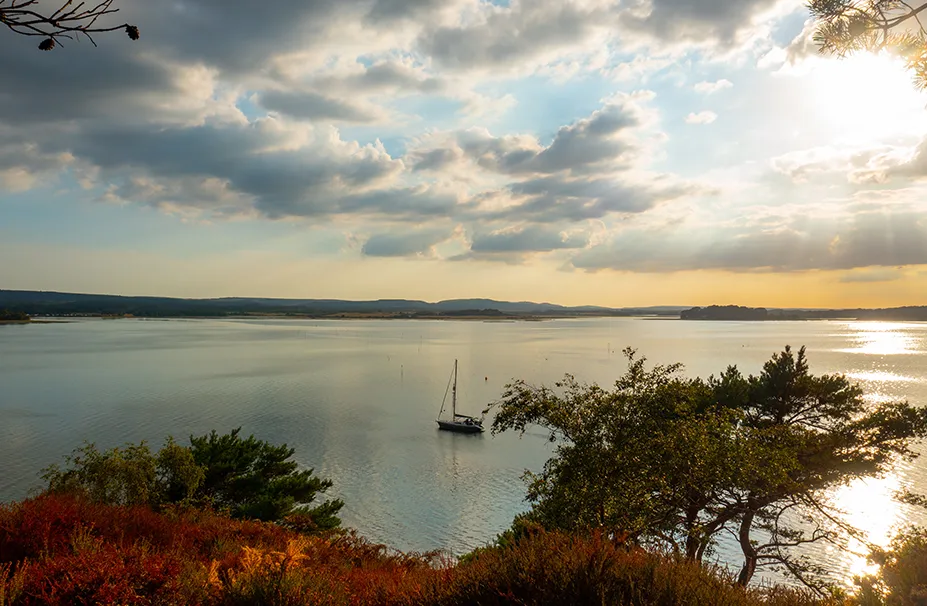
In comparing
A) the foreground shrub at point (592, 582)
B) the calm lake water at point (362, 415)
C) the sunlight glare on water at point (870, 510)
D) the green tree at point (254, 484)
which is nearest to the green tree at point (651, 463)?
the foreground shrub at point (592, 582)

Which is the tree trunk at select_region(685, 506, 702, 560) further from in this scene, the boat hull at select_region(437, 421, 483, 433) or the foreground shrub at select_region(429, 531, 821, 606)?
the boat hull at select_region(437, 421, 483, 433)

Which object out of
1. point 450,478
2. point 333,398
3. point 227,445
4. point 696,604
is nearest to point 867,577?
point 696,604

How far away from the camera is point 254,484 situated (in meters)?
24.7

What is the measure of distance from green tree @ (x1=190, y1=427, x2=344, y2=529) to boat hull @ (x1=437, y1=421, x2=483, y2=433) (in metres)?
29.2

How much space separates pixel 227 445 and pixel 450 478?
18.5m

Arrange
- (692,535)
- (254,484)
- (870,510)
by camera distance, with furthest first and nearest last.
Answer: (870,510) < (254,484) < (692,535)

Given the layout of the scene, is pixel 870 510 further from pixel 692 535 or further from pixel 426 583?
pixel 426 583

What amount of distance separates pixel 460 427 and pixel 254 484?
32169 millimetres

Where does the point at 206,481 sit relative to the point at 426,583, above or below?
below

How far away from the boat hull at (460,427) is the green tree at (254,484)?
29.2m

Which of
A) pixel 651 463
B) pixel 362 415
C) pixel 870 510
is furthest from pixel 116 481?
pixel 870 510

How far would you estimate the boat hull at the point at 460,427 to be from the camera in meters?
54.7

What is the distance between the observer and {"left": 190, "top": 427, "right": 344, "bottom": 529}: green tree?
22.5m

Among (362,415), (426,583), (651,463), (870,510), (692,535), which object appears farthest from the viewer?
(362,415)
